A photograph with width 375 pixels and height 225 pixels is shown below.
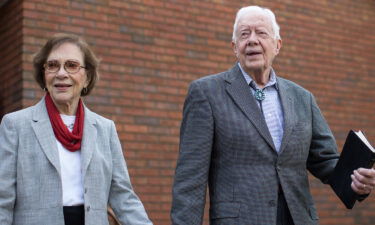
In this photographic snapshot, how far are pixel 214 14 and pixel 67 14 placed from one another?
170 centimetres

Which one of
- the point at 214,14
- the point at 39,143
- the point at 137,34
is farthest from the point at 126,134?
the point at 39,143

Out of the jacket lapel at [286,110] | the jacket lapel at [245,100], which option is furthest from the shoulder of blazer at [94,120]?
the jacket lapel at [286,110]

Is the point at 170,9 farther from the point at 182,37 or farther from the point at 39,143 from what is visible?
the point at 39,143

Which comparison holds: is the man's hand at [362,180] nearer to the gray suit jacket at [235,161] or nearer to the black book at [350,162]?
the black book at [350,162]

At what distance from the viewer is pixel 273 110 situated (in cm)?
367

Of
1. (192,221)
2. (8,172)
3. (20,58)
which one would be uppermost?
(20,58)

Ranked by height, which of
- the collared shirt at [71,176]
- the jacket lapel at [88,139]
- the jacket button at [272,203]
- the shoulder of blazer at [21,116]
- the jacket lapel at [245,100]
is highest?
the jacket lapel at [245,100]

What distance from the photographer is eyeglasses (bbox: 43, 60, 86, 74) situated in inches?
141

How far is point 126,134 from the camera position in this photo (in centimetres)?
636

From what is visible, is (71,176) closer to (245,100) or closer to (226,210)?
(226,210)

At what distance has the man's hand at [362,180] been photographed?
340 centimetres

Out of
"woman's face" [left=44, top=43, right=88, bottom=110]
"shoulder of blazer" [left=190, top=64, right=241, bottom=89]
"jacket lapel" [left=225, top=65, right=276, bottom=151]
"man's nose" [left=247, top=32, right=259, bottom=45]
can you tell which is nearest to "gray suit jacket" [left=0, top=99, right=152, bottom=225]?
"woman's face" [left=44, top=43, right=88, bottom=110]

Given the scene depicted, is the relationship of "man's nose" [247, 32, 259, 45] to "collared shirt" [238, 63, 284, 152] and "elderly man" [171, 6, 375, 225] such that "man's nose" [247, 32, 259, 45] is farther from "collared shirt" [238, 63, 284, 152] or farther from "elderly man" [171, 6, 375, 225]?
"collared shirt" [238, 63, 284, 152]

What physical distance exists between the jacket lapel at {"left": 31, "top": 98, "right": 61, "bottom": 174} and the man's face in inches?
44.4
